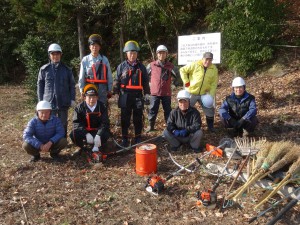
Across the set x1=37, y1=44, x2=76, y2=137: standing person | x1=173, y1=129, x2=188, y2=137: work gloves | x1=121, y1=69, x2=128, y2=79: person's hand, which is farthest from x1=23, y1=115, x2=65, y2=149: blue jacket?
x1=173, y1=129, x2=188, y2=137: work gloves

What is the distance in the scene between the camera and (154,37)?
60.7ft

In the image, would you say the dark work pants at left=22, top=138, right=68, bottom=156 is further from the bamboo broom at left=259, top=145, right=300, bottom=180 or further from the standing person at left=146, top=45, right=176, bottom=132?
the bamboo broom at left=259, top=145, right=300, bottom=180

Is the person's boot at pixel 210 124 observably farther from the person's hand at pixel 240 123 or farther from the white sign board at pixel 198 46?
the white sign board at pixel 198 46

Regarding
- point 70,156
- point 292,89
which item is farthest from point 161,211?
point 292,89

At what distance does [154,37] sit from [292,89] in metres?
10.0

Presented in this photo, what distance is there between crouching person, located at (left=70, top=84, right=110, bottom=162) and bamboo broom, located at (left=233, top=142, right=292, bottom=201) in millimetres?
2958

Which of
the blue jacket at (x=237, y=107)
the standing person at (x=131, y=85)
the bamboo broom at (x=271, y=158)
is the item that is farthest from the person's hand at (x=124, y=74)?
the bamboo broom at (x=271, y=158)

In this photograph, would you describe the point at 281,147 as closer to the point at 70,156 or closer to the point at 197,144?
the point at 197,144

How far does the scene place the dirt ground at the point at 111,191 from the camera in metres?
4.61

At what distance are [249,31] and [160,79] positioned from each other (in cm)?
467

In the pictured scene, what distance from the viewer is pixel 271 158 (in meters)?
4.84

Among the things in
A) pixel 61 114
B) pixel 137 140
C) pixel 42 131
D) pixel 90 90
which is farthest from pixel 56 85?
pixel 137 140

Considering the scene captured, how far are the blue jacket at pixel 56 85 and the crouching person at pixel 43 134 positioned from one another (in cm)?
42

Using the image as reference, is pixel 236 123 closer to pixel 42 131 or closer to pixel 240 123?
pixel 240 123
